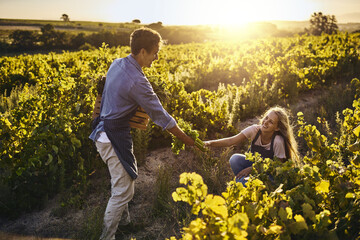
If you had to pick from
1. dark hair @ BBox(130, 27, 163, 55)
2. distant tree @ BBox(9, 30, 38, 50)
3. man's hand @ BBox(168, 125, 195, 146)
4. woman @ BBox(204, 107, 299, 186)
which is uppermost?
distant tree @ BBox(9, 30, 38, 50)

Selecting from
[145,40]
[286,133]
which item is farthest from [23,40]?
[286,133]

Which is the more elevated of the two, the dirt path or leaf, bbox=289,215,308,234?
leaf, bbox=289,215,308,234

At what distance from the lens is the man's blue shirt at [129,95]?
101 inches

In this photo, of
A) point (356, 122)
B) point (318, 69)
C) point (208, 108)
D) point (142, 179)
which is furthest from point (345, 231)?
point (318, 69)

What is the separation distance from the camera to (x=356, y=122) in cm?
298

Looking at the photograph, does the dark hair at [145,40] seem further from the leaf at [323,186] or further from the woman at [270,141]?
the leaf at [323,186]

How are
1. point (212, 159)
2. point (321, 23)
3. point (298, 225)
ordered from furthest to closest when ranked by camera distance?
point (321, 23)
point (212, 159)
point (298, 225)

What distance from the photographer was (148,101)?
8.46ft

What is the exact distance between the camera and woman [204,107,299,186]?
3400 mm

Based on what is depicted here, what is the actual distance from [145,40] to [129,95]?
54cm

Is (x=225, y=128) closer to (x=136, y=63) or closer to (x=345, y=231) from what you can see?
(x=136, y=63)

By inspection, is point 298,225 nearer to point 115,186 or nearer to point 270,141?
point 115,186

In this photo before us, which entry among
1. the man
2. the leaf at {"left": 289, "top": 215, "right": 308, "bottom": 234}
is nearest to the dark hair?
the man

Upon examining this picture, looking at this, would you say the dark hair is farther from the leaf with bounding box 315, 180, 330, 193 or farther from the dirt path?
the dirt path
